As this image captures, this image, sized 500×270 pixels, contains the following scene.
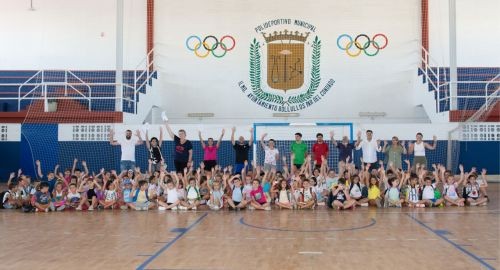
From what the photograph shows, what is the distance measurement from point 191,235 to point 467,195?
7384mm

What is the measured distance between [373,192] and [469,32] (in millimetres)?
11053

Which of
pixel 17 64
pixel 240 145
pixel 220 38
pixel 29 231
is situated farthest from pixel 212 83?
pixel 29 231

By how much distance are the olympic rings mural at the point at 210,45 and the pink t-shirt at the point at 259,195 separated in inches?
372

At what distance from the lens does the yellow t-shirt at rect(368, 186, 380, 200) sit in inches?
474

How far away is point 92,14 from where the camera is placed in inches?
805

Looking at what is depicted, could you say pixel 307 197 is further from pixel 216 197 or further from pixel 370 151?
pixel 370 151

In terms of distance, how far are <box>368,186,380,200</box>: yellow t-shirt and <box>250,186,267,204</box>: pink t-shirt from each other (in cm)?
253

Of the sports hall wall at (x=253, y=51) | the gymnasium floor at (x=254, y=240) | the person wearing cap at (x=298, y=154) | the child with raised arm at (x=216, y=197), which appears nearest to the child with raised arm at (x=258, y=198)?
the gymnasium floor at (x=254, y=240)

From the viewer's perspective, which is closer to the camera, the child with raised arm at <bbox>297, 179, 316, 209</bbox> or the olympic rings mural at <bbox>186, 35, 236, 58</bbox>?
the child with raised arm at <bbox>297, 179, 316, 209</bbox>

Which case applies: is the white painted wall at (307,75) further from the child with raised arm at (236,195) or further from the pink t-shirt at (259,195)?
the pink t-shirt at (259,195)

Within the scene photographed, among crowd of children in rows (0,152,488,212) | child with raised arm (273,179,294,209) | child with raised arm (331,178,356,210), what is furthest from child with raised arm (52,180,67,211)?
child with raised arm (331,178,356,210)

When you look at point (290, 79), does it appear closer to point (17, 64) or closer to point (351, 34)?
point (351, 34)

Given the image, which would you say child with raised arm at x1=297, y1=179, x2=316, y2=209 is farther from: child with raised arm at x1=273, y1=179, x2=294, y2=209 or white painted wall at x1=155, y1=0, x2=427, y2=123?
white painted wall at x1=155, y1=0, x2=427, y2=123

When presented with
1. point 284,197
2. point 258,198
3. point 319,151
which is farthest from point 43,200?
point 319,151
